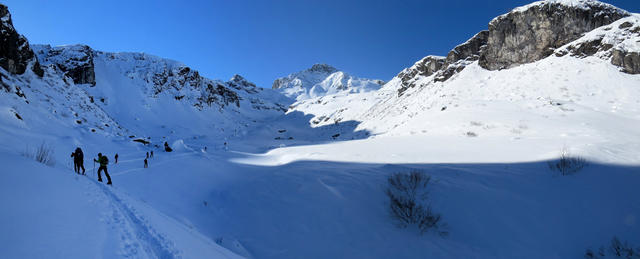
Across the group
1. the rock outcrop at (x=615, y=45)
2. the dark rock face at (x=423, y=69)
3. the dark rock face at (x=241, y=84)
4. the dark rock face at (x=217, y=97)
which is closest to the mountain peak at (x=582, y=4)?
the rock outcrop at (x=615, y=45)

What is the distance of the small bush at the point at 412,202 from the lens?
713cm

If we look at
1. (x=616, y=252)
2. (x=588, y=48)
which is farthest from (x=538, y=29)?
(x=616, y=252)

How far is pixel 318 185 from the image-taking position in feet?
34.5

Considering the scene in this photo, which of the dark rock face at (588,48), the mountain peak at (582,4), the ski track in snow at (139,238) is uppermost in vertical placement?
the mountain peak at (582,4)

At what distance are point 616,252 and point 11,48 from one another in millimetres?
36972

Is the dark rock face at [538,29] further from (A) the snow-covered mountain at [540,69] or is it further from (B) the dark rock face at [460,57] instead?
(B) the dark rock face at [460,57]

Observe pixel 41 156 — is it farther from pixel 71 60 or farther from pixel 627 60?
pixel 71 60

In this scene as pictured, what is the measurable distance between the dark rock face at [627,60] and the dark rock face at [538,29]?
890cm

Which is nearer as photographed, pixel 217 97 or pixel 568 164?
pixel 568 164

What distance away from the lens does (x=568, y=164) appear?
873 cm

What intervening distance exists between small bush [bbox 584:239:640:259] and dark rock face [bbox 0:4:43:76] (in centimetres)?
3468

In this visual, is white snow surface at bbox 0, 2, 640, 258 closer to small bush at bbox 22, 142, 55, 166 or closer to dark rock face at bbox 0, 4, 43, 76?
small bush at bbox 22, 142, 55, 166

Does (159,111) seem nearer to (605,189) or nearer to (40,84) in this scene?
(40,84)

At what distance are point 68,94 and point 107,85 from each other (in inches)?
1165
